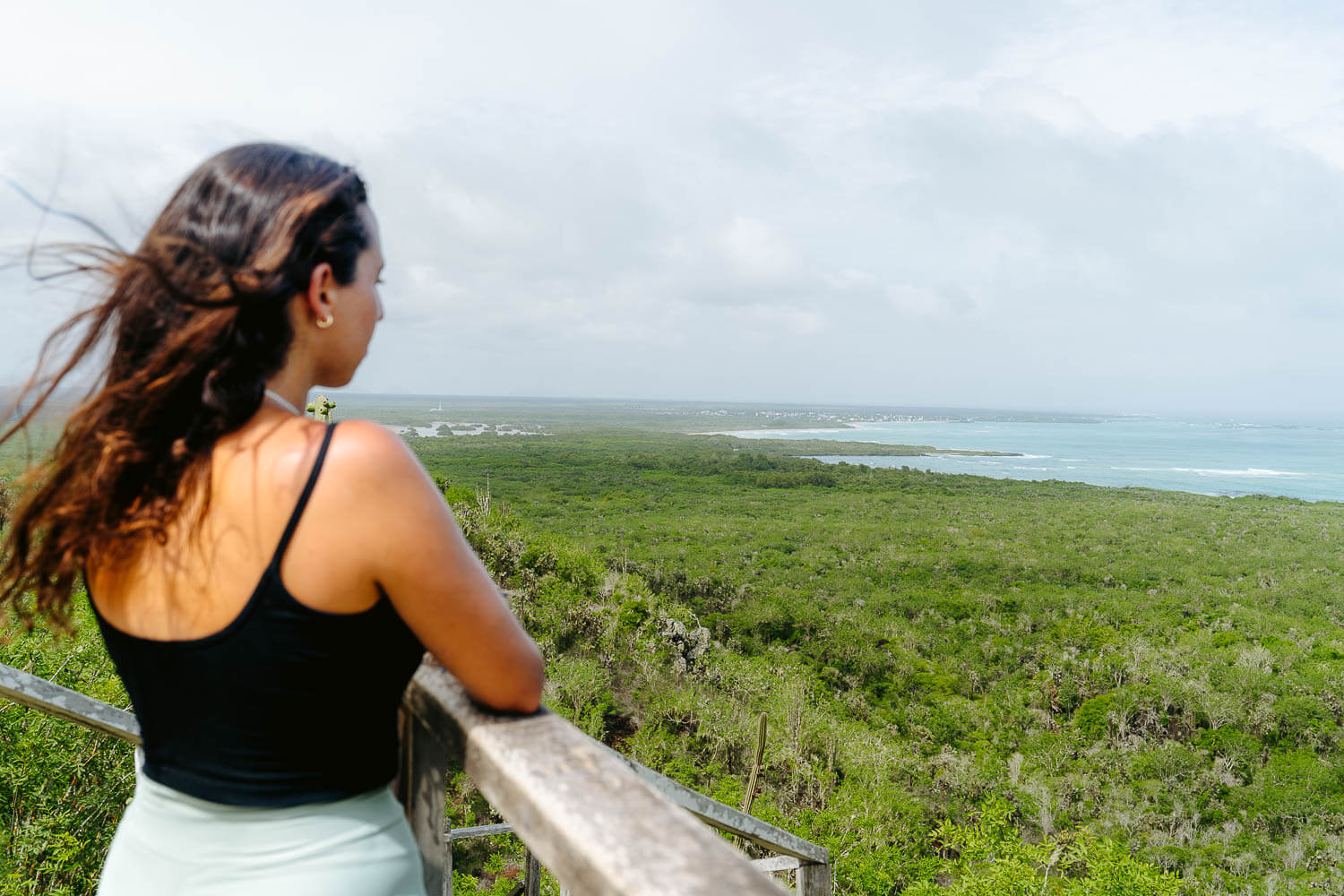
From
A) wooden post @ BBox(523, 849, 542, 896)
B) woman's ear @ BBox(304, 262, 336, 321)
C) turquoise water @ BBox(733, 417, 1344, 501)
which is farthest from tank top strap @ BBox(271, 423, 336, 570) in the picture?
turquoise water @ BBox(733, 417, 1344, 501)

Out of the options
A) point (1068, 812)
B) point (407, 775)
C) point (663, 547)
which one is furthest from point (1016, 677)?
point (407, 775)

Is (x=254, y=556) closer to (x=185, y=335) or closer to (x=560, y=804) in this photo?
(x=185, y=335)

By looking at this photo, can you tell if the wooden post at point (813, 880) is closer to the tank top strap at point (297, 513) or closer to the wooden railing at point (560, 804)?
the wooden railing at point (560, 804)

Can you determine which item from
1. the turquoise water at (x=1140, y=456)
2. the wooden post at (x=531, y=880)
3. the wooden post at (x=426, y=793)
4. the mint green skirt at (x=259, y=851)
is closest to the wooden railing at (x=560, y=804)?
the wooden post at (x=426, y=793)

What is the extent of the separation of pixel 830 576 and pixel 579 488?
22.2 meters

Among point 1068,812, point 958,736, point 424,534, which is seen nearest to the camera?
point 424,534

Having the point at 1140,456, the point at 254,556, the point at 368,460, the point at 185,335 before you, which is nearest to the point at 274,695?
the point at 254,556

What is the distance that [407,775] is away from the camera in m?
0.95

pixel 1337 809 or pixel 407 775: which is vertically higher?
pixel 407 775

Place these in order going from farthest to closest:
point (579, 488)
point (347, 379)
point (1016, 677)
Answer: point (579, 488) < point (1016, 677) < point (347, 379)

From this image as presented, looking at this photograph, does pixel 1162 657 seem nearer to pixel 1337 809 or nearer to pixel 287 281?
pixel 1337 809

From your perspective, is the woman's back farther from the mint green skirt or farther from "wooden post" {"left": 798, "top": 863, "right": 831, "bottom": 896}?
"wooden post" {"left": 798, "top": 863, "right": 831, "bottom": 896}

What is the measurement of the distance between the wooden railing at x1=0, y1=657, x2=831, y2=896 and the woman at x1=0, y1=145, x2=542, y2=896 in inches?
2.1

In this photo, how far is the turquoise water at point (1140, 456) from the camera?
2761 inches
